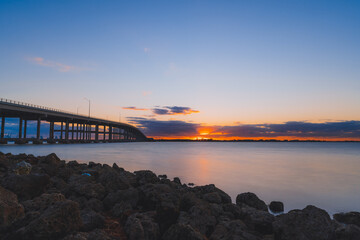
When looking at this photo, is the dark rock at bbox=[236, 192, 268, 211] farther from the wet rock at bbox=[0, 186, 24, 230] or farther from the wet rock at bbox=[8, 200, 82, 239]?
the wet rock at bbox=[0, 186, 24, 230]

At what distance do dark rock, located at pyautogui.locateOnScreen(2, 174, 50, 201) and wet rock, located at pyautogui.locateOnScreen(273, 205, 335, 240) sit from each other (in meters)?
6.00

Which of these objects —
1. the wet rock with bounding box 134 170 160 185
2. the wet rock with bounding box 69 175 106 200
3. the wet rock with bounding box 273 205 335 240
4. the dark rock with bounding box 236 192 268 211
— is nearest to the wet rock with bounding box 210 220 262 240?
the wet rock with bounding box 273 205 335 240

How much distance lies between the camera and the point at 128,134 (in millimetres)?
163625

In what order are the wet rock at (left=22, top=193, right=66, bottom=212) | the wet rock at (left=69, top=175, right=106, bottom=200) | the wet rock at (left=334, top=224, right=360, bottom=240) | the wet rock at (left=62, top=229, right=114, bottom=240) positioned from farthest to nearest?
1. the wet rock at (left=69, top=175, right=106, bottom=200)
2. the wet rock at (left=22, top=193, right=66, bottom=212)
3. the wet rock at (left=334, top=224, right=360, bottom=240)
4. the wet rock at (left=62, top=229, right=114, bottom=240)

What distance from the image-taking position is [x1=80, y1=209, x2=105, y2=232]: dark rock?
4.43m

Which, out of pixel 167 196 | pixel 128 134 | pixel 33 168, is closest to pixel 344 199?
pixel 167 196

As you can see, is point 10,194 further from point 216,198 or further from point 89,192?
point 216,198

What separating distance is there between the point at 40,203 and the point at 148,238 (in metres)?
2.53

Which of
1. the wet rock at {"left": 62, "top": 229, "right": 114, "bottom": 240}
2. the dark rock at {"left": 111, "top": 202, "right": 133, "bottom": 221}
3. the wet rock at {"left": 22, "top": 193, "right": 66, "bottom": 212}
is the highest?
the wet rock at {"left": 22, "top": 193, "right": 66, "bottom": 212}

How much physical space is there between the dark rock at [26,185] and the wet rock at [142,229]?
10.8 feet

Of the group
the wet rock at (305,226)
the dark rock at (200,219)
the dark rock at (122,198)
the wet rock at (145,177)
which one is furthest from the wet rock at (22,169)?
the wet rock at (305,226)

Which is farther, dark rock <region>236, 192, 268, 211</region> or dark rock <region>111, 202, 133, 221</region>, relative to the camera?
dark rock <region>236, 192, 268, 211</region>

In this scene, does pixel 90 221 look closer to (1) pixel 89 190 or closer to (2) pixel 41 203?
(2) pixel 41 203

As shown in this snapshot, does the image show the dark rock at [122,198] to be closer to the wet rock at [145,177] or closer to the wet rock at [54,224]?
the wet rock at [54,224]
